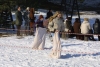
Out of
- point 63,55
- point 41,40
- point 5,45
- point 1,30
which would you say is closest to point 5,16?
point 1,30

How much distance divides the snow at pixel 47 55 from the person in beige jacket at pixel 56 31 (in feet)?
0.86

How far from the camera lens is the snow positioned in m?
11.2

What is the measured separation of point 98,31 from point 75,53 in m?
4.62

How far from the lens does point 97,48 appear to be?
14.8m

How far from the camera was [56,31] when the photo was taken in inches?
475

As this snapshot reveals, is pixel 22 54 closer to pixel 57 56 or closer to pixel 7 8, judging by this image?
pixel 57 56

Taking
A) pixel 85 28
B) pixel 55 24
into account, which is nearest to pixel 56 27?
pixel 55 24

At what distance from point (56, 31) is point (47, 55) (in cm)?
116

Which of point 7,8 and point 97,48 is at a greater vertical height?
point 7,8

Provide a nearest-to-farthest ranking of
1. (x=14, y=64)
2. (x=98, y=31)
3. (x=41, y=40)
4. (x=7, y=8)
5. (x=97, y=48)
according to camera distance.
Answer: (x=14, y=64) < (x=41, y=40) < (x=97, y=48) < (x=98, y=31) < (x=7, y=8)

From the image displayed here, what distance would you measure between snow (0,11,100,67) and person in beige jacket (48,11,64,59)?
26 cm

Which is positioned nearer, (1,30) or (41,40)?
(41,40)

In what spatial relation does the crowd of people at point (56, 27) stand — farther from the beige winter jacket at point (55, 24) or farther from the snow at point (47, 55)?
the snow at point (47, 55)

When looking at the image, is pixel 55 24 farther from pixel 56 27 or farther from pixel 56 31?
pixel 56 31
